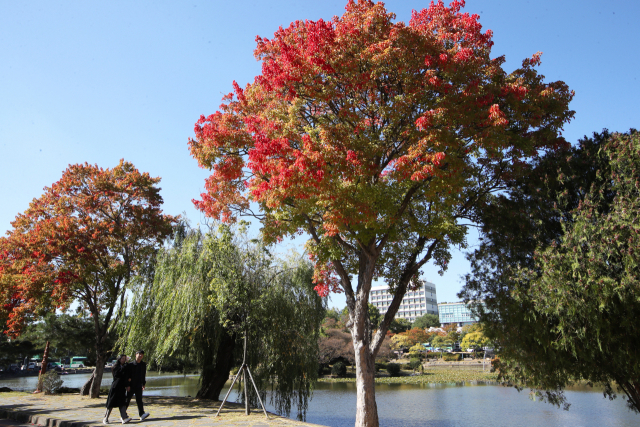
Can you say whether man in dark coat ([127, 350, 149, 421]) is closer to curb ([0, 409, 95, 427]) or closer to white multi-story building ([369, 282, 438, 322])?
curb ([0, 409, 95, 427])

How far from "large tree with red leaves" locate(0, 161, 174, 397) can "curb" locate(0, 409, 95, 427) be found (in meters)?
3.45

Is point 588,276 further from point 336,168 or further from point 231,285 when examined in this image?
point 231,285

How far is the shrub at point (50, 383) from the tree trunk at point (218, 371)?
7.01 metres

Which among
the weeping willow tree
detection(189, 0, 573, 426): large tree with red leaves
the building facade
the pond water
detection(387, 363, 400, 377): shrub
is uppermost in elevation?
A: the building facade

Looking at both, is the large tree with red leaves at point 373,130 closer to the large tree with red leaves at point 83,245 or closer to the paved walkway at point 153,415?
the paved walkway at point 153,415

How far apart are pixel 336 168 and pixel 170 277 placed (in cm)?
738

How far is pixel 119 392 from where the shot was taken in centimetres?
884

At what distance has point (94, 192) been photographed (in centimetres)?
1513

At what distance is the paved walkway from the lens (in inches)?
347

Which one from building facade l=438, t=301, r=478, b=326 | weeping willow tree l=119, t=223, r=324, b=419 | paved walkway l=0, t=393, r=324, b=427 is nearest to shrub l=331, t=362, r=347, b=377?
weeping willow tree l=119, t=223, r=324, b=419

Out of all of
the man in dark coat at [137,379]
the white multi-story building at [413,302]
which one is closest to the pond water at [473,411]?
the man in dark coat at [137,379]

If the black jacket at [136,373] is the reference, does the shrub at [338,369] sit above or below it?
below

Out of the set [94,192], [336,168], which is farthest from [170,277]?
[336,168]

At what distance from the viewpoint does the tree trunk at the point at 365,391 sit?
9180mm
